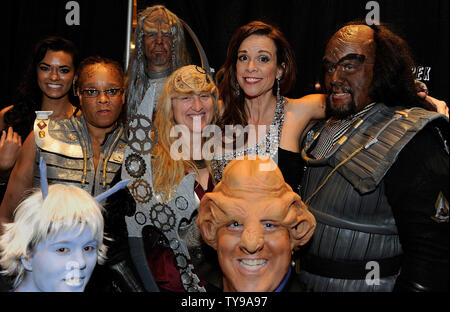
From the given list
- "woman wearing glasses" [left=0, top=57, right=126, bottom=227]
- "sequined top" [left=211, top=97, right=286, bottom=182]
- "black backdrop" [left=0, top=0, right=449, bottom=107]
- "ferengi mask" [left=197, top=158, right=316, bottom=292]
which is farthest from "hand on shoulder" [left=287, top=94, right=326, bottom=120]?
"ferengi mask" [left=197, top=158, right=316, bottom=292]

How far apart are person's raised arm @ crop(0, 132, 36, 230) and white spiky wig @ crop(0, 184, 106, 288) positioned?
0.90 meters

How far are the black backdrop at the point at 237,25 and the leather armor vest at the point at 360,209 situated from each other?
1.30 meters

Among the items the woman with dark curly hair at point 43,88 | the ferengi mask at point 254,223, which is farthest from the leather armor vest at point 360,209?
the woman with dark curly hair at point 43,88

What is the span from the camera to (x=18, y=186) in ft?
9.66

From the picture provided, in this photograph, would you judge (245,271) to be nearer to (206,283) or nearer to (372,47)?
(206,283)

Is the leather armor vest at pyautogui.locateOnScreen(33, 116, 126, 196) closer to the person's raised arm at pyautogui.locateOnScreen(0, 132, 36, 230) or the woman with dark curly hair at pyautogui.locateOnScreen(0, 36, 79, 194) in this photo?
the person's raised arm at pyautogui.locateOnScreen(0, 132, 36, 230)

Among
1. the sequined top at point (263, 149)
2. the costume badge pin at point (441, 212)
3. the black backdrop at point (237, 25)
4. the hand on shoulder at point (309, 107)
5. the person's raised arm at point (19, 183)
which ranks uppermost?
the black backdrop at point (237, 25)

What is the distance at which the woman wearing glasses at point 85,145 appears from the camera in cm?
292

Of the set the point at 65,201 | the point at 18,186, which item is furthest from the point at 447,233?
the point at 18,186

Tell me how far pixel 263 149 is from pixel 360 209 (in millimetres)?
733

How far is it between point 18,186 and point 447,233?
7.30 ft

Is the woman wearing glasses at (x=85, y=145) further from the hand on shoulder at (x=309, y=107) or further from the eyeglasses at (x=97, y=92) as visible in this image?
the hand on shoulder at (x=309, y=107)

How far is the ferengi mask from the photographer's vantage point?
6.53 feet

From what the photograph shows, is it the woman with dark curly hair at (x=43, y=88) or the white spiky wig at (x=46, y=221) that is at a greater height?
the woman with dark curly hair at (x=43, y=88)
